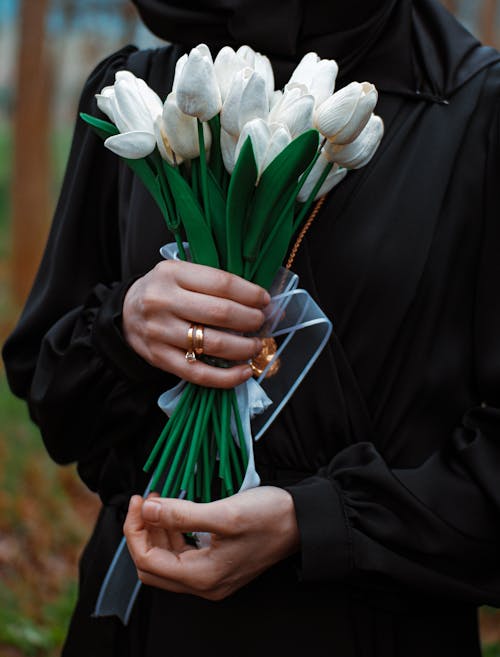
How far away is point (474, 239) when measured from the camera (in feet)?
4.95

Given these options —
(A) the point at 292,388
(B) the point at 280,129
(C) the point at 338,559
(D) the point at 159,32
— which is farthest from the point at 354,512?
(D) the point at 159,32

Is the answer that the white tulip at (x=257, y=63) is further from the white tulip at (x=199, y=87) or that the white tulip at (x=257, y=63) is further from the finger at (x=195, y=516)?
the finger at (x=195, y=516)

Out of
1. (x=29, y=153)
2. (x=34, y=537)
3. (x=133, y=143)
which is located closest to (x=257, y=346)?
(x=133, y=143)

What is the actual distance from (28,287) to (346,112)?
7.71 m

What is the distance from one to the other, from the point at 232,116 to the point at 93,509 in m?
4.29

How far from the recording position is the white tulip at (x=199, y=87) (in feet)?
3.97

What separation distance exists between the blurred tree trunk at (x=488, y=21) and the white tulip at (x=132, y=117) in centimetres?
754

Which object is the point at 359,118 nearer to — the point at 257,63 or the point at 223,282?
the point at 257,63

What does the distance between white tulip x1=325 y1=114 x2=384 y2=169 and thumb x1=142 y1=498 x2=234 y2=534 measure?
566 mm

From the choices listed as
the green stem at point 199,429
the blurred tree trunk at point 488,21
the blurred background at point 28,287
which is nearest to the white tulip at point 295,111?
the green stem at point 199,429

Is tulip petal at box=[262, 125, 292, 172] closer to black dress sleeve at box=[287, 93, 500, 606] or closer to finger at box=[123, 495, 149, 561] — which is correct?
black dress sleeve at box=[287, 93, 500, 606]

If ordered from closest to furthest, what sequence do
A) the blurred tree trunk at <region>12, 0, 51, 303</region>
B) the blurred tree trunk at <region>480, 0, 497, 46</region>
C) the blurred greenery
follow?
the blurred greenery, the blurred tree trunk at <region>12, 0, 51, 303</region>, the blurred tree trunk at <region>480, 0, 497, 46</region>

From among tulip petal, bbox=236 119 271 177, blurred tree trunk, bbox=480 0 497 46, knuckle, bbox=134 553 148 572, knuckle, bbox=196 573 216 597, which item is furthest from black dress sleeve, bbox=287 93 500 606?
blurred tree trunk, bbox=480 0 497 46

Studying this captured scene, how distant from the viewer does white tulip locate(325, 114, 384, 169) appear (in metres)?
1.32
